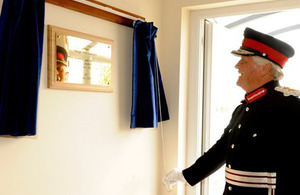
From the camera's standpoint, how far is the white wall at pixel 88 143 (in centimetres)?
161

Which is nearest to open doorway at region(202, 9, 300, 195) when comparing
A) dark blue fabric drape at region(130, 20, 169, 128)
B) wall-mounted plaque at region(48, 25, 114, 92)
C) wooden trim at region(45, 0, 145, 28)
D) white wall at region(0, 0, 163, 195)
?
white wall at region(0, 0, 163, 195)

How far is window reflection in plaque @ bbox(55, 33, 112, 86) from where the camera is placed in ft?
5.68

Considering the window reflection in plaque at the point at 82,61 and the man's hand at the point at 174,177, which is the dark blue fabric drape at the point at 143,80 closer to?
the window reflection in plaque at the point at 82,61

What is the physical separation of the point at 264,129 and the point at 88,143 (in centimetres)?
98

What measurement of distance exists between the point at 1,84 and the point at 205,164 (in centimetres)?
118

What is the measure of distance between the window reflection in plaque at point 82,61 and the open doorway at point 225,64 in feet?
3.06

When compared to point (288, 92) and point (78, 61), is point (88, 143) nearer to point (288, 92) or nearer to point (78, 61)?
point (78, 61)

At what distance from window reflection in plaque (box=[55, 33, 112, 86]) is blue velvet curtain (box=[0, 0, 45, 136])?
197 millimetres

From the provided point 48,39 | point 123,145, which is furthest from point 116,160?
point 48,39

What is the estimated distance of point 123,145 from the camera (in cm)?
219

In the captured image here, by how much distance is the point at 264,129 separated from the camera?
1621mm

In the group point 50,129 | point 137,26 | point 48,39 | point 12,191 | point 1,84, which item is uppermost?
point 137,26

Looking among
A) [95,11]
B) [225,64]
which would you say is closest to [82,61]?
[95,11]

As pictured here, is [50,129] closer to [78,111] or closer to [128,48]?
[78,111]
